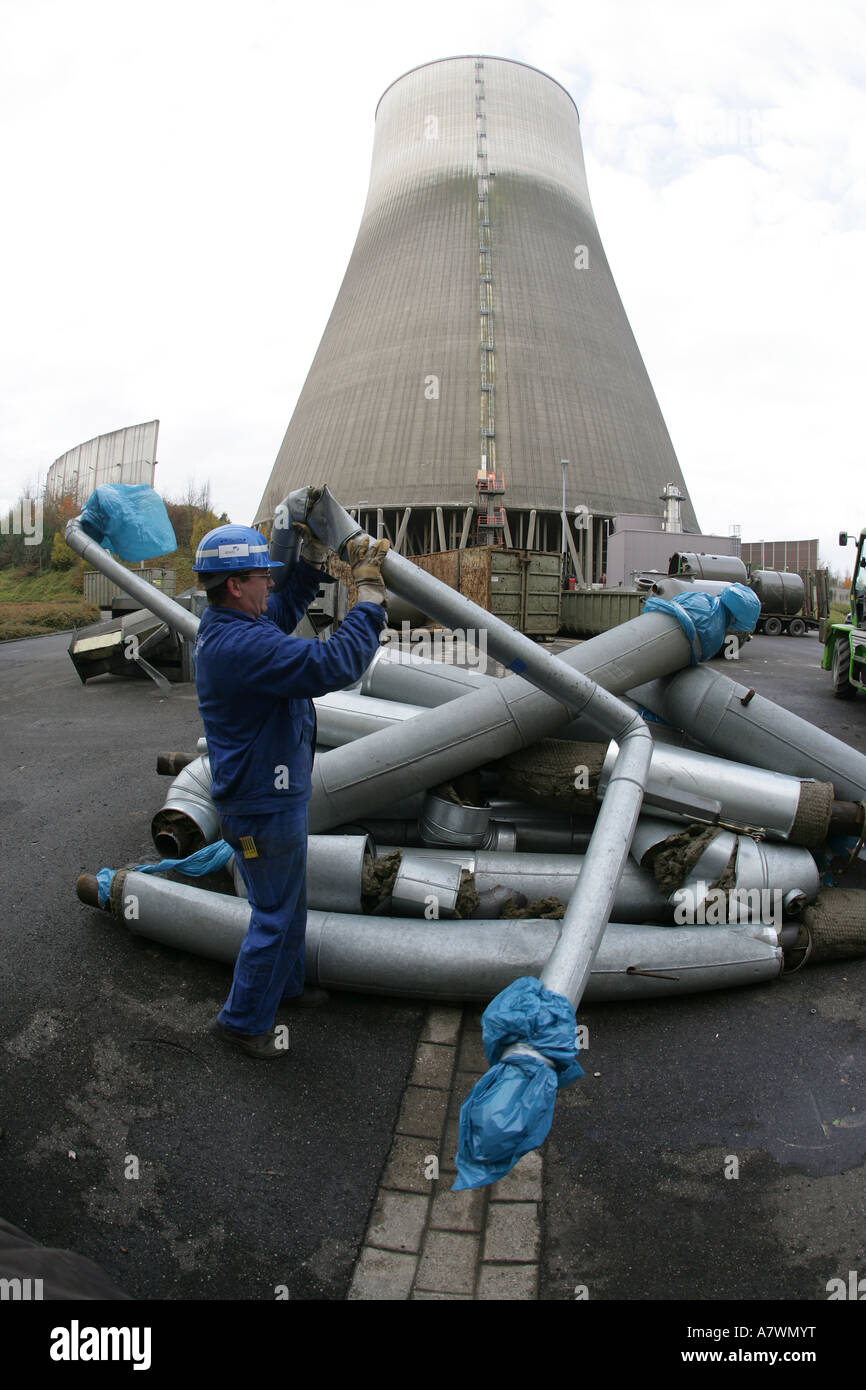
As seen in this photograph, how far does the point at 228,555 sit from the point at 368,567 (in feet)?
1.72

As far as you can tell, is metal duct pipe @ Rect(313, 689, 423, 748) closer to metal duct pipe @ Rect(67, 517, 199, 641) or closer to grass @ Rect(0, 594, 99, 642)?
metal duct pipe @ Rect(67, 517, 199, 641)

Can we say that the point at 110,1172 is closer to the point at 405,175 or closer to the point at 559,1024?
the point at 559,1024

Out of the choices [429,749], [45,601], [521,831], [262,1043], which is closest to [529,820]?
[521,831]

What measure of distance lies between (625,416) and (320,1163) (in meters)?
32.7

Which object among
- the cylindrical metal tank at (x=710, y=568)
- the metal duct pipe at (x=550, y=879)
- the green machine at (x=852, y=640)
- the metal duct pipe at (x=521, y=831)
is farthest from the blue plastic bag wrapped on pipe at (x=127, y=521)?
the cylindrical metal tank at (x=710, y=568)

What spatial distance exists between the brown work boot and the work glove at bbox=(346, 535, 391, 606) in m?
1.73

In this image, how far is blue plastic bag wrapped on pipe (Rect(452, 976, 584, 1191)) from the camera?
1.82m

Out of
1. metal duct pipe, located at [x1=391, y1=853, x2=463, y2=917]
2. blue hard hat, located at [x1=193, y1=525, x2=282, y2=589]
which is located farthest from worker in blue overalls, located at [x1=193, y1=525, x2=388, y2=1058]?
metal duct pipe, located at [x1=391, y1=853, x2=463, y2=917]

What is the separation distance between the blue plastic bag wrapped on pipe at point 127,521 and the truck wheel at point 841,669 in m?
9.16

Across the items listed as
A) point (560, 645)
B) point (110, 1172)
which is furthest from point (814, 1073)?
point (560, 645)

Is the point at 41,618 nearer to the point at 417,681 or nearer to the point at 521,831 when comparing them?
the point at 417,681

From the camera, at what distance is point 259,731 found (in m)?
2.78
